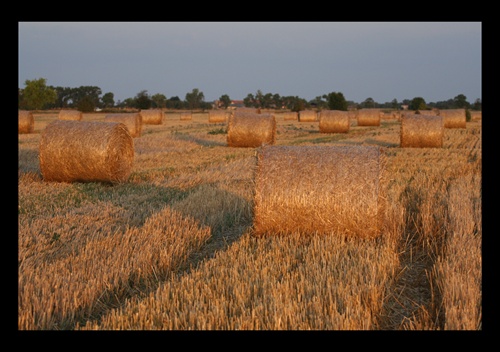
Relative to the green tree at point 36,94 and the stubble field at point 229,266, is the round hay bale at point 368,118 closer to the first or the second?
the stubble field at point 229,266

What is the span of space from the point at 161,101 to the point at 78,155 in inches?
3758

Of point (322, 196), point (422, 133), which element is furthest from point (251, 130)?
point (322, 196)

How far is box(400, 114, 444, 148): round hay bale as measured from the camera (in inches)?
683

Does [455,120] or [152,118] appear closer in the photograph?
[455,120]

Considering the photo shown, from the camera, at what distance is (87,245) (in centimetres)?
551

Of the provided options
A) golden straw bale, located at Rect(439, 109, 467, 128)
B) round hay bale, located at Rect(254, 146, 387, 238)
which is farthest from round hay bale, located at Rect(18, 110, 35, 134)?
golden straw bale, located at Rect(439, 109, 467, 128)

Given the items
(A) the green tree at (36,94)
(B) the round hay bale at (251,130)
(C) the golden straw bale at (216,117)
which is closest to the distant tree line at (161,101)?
(A) the green tree at (36,94)

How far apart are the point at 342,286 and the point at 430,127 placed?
14.4 metres

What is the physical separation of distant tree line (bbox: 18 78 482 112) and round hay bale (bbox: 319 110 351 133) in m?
40.2

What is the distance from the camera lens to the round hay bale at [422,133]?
57.0ft

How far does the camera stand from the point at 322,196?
6.19 metres

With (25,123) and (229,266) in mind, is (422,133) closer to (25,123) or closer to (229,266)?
(229,266)

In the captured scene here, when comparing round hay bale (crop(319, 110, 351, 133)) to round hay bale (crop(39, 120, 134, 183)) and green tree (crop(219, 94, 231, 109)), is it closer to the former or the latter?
round hay bale (crop(39, 120, 134, 183))

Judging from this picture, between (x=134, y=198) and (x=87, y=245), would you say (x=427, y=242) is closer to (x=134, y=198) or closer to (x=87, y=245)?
(x=87, y=245)
